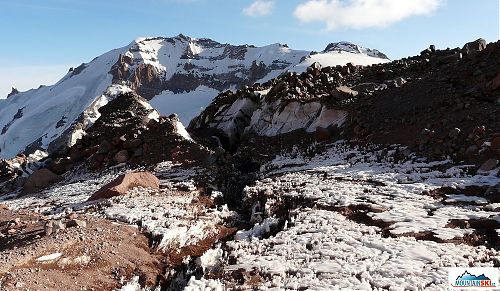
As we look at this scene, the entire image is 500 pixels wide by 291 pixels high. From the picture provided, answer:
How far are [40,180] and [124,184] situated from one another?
41.9 feet

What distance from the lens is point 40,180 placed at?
106ft

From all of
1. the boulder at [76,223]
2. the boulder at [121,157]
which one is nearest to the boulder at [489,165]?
the boulder at [76,223]

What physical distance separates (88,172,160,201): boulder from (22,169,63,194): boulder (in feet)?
37.3

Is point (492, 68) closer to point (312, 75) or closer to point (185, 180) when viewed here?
point (312, 75)

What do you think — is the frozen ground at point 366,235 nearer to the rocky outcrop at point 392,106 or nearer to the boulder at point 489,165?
the boulder at point 489,165

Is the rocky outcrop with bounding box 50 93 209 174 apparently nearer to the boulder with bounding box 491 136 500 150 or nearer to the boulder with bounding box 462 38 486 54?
the boulder with bounding box 491 136 500 150

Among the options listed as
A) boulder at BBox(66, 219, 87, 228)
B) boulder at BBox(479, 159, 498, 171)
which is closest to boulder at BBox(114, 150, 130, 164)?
boulder at BBox(66, 219, 87, 228)

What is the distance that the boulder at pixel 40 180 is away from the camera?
3153cm

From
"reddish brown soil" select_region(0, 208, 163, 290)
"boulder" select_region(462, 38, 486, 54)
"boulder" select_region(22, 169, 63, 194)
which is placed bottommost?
"reddish brown soil" select_region(0, 208, 163, 290)

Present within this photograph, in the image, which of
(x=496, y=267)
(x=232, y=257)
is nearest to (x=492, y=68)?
(x=496, y=267)

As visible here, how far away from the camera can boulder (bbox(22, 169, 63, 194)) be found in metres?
31.5

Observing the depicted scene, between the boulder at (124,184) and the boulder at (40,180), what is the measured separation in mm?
11357

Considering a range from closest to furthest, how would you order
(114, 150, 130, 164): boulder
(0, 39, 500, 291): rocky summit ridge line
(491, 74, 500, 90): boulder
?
(0, 39, 500, 291): rocky summit ridge line → (491, 74, 500, 90): boulder → (114, 150, 130, 164): boulder

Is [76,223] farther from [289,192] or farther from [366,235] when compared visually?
[366,235]
